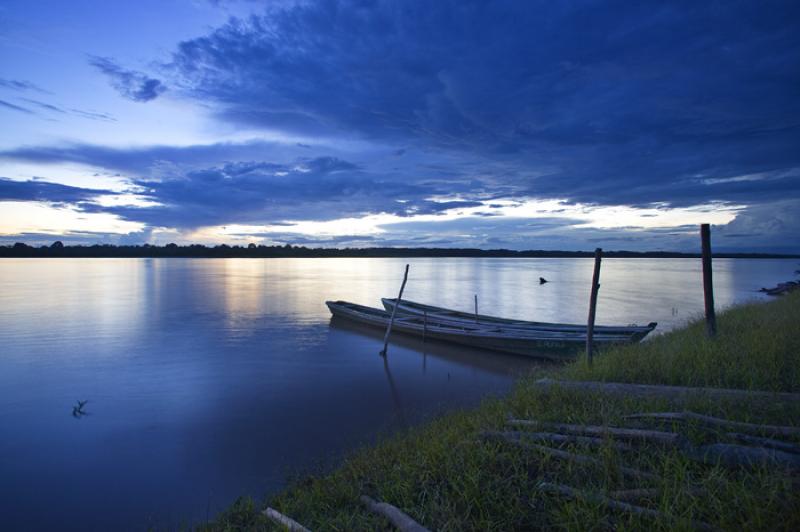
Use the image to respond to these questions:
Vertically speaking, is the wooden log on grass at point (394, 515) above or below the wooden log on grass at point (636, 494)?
below

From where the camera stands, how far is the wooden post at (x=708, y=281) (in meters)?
8.98

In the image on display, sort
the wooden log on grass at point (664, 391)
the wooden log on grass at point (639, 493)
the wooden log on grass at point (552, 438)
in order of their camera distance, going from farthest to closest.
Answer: the wooden log on grass at point (664, 391) → the wooden log on grass at point (552, 438) → the wooden log on grass at point (639, 493)

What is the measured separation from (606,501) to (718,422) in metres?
1.96

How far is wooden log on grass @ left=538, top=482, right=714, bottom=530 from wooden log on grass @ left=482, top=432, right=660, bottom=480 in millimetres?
458

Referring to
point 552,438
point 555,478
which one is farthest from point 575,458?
point 552,438

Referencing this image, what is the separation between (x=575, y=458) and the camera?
4.31 meters

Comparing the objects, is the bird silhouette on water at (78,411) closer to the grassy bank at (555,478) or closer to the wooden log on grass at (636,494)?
the grassy bank at (555,478)

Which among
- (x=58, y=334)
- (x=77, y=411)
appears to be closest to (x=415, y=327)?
(x=77, y=411)

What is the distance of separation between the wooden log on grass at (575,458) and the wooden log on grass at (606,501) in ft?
1.50

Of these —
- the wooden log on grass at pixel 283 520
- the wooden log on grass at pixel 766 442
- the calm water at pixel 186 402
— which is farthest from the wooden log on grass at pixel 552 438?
the calm water at pixel 186 402

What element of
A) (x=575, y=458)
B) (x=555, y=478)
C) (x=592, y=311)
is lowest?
(x=555, y=478)

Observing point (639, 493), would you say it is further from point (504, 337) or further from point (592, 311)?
point (504, 337)

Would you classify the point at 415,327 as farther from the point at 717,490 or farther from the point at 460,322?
the point at 717,490

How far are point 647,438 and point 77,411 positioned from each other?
1084cm
